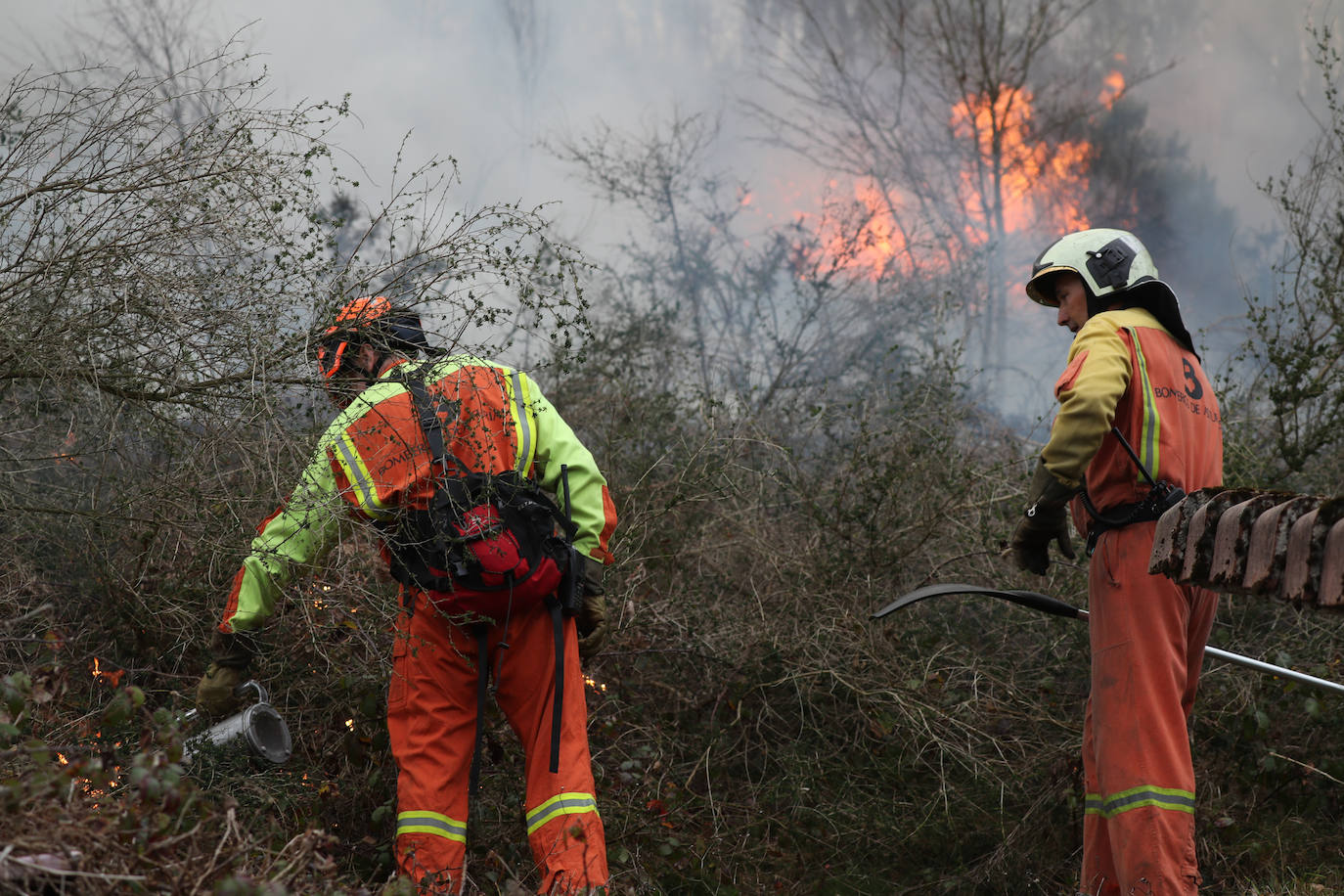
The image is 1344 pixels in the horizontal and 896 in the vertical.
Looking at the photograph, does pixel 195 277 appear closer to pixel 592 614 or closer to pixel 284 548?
pixel 284 548

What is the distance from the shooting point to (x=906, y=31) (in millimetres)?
12250

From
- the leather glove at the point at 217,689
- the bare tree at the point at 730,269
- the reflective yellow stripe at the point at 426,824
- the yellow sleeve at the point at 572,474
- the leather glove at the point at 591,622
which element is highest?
the bare tree at the point at 730,269

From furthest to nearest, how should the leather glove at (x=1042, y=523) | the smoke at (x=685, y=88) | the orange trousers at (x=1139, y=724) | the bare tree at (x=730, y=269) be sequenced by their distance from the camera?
1. the bare tree at (x=730, y=269)
2. the smoke at (x=685, y=88)
3. the leather glove at (x=1042, y=523)
4. the orange trousers at (x=1139, y=724)

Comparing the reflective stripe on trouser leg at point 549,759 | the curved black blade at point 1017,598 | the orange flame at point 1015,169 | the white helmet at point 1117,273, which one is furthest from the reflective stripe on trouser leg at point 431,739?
the orange flame at point 1015,169

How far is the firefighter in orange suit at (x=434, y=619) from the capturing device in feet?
9.19

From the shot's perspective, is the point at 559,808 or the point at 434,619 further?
the point at 434,619

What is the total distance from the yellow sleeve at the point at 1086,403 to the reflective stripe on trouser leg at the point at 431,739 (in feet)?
5.82

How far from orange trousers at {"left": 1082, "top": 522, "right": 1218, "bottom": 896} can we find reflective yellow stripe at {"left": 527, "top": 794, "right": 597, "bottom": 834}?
144cm

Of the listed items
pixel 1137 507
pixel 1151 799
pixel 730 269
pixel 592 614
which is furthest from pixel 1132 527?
pixel 730 269

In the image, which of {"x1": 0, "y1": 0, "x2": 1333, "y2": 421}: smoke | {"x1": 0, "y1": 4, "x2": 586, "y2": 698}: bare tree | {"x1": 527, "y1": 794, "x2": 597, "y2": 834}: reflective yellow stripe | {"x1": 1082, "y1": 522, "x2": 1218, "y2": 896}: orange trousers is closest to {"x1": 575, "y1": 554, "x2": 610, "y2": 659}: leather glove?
{"x1": 527, "y1": 794, "x2": 597, "y2": 834}: reflective yellow stripe

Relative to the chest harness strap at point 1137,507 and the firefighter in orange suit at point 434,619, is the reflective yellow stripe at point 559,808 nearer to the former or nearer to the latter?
the firefighter in orange suit at point 434,619

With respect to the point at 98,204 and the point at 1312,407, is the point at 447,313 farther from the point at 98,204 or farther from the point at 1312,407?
the point at 1312,407

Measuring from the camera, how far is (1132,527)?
10.2 ft

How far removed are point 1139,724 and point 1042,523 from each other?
707mm
